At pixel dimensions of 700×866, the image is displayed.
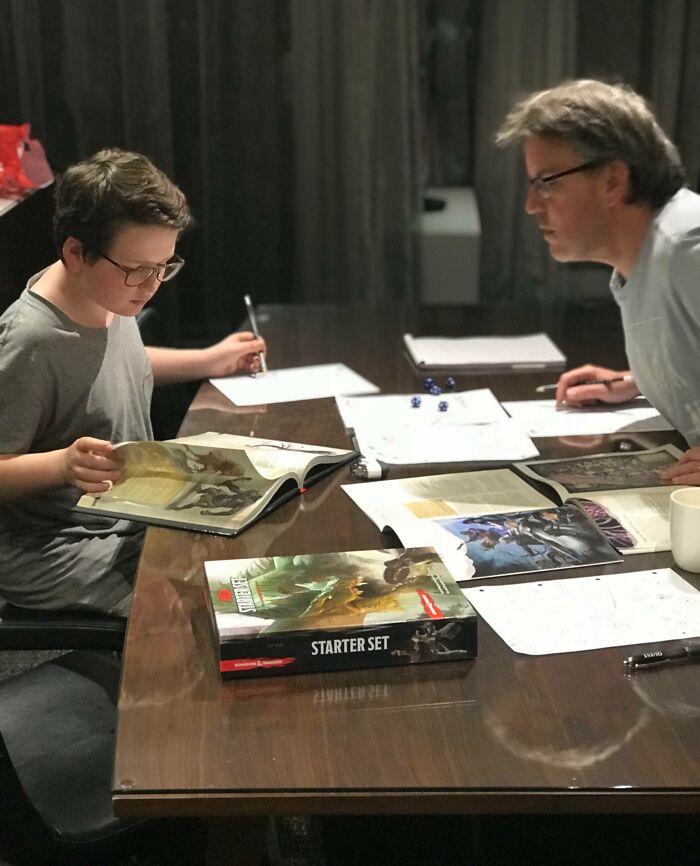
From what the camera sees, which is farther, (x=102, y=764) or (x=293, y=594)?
(x=102, y=764)

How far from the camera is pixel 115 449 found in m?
1.61

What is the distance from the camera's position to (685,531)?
1376 mm

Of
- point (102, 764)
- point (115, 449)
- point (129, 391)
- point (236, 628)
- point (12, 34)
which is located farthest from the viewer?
point (12, 34)

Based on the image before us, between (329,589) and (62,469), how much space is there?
53 cm

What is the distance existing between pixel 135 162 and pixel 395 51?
6.11 ft

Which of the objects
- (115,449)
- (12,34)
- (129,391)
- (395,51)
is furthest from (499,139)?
(12,34)

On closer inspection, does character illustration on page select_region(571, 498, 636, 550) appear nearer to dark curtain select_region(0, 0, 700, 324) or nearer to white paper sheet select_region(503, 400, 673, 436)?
white paper sheet select_region(503, 400, 673, 436)

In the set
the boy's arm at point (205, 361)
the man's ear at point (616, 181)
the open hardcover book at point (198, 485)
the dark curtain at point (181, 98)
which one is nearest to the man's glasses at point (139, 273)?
the open hardcover book at point (198, 485)

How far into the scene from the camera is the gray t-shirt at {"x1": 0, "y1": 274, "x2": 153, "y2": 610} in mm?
1688

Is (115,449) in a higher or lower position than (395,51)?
lower

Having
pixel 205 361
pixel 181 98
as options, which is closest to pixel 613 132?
pixel 205 361

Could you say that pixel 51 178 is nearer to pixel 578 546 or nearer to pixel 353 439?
pixel 353 439

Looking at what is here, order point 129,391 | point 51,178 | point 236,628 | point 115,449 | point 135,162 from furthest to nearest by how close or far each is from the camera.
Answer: point 51,178 < point 129,391 < point 135,162 < point 115,449 < point 236,628

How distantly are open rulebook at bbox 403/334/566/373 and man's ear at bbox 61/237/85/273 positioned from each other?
0.77 m
